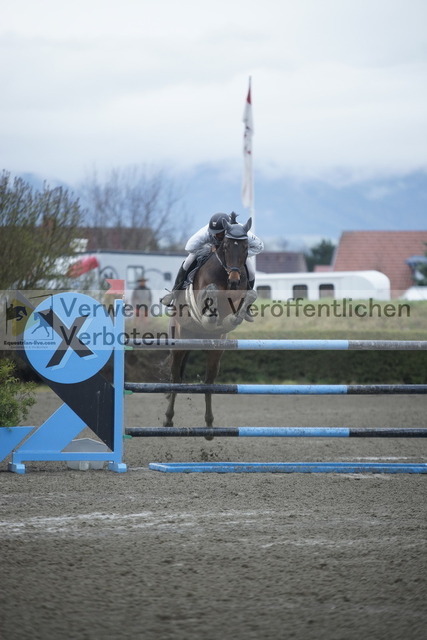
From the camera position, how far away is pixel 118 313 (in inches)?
240

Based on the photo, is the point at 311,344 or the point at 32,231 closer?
the point at 311,344

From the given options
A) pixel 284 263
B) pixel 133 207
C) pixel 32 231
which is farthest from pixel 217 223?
pixel 284 263

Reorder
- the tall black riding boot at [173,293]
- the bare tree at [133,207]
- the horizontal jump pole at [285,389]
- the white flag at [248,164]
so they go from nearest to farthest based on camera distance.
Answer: the horizontal jump pole at [285,389]
the tall black riding boot at [173,293]
the white flag at [248,164]
the bare tree at [133,207]

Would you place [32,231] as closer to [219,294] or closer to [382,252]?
[219,294]

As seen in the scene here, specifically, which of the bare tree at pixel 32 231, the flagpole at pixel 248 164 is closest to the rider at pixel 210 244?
the bare tree at pixel 32 231

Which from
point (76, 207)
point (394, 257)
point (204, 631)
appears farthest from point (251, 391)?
point (394, 257)

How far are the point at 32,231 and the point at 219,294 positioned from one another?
8116 mm

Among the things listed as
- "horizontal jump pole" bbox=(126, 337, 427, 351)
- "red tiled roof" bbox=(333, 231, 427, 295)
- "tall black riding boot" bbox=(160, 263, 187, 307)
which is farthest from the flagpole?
"red tiled roof" bbox=(333, 231, 427, 295)

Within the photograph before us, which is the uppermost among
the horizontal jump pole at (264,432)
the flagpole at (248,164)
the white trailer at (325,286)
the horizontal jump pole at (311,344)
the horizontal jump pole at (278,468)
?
the flagpole at (248,164)

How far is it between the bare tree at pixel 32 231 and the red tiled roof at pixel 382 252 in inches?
1454

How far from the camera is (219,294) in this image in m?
7.40

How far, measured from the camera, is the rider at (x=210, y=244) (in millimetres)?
7465

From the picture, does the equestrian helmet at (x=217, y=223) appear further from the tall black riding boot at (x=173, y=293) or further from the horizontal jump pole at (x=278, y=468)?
the horizontal jump pole at (x=278, y=468)

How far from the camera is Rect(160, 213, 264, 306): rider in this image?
7.46m
